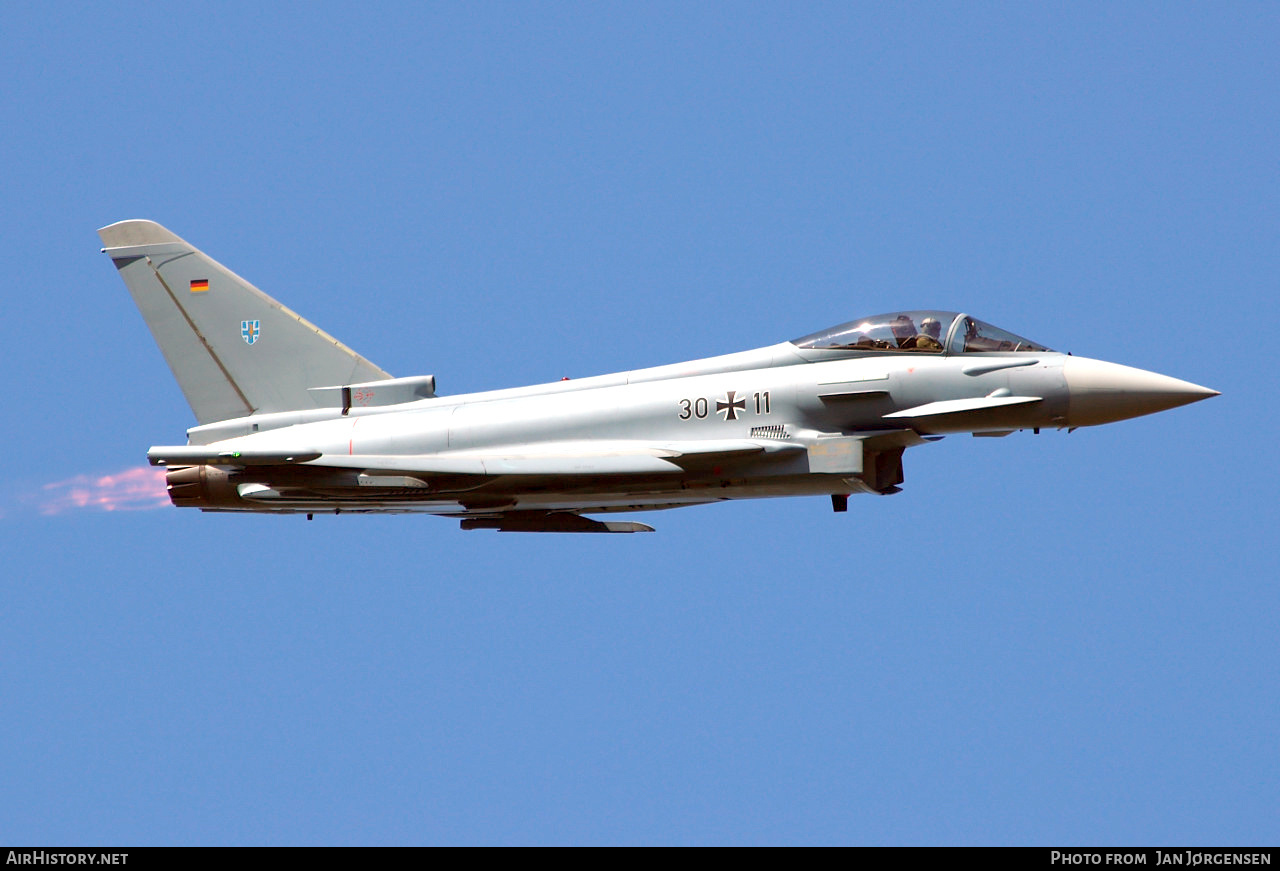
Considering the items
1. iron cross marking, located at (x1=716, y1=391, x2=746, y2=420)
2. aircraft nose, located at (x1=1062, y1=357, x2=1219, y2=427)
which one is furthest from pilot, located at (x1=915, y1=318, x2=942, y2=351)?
iron cross marking, located at (x1=716, y1=391, x2=746, y2=420)

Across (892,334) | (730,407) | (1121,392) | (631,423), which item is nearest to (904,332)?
(892,334)

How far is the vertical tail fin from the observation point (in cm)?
2209

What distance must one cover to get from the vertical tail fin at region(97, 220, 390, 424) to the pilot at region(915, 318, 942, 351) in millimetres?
6868

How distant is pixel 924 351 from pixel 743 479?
2610 millimetres

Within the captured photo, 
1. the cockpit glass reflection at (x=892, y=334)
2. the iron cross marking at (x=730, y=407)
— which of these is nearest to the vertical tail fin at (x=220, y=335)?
the iron cross marking at (x=730, y=407)

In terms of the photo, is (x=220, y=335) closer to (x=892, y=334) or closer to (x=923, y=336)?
(x=892, y=334)

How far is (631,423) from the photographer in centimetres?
2042

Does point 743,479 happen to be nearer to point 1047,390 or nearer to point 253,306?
point 1047,390

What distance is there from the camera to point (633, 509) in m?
21.8

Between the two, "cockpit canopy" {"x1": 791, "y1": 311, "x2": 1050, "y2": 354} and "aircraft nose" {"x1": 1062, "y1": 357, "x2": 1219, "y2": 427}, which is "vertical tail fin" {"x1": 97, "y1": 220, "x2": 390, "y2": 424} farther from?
"aircraft nose" {"x1": 1062, "y1": 357, "x2": 1219, "y2": 427}

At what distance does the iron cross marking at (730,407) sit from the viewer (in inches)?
795

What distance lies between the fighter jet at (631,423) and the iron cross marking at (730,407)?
0.02 meters
